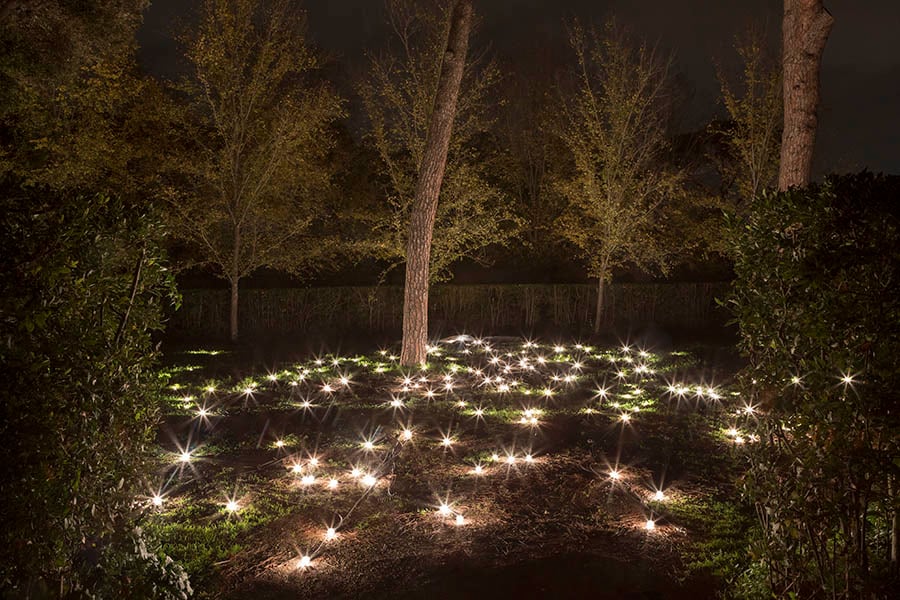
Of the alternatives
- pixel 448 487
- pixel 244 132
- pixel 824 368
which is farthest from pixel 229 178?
pixel 824 368

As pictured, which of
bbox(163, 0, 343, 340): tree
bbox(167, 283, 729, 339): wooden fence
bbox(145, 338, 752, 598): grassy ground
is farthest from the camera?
bbox(167, 283, 729, 339): wooden fence

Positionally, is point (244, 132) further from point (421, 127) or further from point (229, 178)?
point (421, 127)

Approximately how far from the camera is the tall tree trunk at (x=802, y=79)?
256 inches

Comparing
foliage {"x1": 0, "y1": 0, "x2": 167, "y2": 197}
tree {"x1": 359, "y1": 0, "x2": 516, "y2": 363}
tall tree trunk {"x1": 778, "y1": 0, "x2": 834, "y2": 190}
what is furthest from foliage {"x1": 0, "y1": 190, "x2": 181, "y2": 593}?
tree {"x1": 359, "y1": 0, "x2": 516, "y2": 363}

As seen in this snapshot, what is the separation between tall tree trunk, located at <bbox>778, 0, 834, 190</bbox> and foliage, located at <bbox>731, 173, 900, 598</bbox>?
439 cm

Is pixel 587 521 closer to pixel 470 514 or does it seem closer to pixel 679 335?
pixel 470 514

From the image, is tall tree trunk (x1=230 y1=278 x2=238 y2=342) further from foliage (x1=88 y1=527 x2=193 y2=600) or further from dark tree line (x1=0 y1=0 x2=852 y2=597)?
foliage (x1=88 y1=527 x2=193 y2=600)

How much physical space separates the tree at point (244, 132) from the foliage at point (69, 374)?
1087cm

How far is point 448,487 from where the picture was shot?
17.5 ft

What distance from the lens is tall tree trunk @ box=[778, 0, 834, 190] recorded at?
6512mm

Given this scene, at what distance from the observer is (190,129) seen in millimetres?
13484

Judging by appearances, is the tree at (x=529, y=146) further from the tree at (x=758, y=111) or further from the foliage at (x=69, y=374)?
the foliage at (x=69, y=374)

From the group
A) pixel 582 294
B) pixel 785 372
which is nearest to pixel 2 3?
pixel 785 372

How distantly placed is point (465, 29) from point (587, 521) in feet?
25.6
